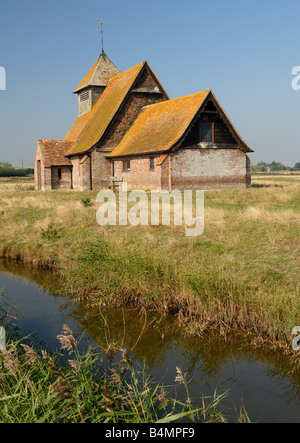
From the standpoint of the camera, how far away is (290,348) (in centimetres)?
Result: 749

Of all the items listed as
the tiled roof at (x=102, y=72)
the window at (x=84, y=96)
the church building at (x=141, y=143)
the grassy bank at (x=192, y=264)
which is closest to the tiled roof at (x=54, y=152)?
the church building at (x=141, y=143)

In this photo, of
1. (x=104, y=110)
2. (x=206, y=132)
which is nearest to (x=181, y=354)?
(x=206, y=132)

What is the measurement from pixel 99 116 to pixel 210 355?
27365mm

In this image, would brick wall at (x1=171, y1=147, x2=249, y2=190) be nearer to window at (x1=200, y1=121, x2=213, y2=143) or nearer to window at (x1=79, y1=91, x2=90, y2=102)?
window at (x1=200, y1=121, x2=213, y2=143)

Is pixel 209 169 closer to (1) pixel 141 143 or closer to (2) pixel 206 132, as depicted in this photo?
(2) pixel 206 132

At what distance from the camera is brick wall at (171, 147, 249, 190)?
85.6ft

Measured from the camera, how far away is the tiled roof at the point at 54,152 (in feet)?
113

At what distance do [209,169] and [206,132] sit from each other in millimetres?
2328

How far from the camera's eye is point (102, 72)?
117ft

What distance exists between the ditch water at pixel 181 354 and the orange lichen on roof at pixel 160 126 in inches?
653

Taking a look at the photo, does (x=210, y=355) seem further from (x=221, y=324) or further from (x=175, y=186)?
(x=175, y=186)

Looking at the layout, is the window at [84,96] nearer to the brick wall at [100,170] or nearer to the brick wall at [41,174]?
the brick wall at [41,174]

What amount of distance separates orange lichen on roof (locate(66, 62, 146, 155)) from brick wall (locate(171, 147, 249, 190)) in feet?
23.2
